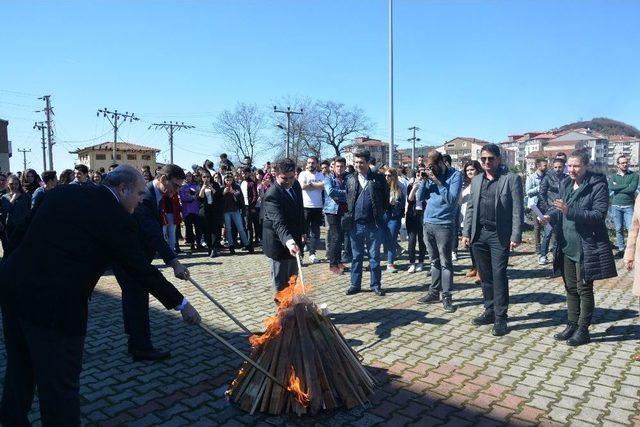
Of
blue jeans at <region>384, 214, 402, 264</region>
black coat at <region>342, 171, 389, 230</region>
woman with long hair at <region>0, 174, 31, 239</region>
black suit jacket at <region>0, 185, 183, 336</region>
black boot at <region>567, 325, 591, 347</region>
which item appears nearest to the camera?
black suit jacket at <region>0, 185, 183, 336</region>

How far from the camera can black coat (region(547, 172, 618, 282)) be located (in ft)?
15.7

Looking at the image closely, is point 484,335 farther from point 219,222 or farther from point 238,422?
point 219,222

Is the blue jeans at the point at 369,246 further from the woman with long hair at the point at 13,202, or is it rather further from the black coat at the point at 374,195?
the woman with long hair at the point at 13,202

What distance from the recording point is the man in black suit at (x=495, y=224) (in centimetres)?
529

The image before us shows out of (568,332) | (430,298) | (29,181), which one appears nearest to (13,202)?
(29,181)

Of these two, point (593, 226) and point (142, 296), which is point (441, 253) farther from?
point (142, 296)

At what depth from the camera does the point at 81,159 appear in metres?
82.7

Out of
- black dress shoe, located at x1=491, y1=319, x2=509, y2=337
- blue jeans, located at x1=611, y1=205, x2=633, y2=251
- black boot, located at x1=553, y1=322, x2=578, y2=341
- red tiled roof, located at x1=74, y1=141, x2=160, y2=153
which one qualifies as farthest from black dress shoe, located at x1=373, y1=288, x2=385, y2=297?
red tiled roof, located at x1=74, y1=141, x2=160, y2=153

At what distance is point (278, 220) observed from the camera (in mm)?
5188

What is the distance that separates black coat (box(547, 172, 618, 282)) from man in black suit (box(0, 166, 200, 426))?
427 centimetres

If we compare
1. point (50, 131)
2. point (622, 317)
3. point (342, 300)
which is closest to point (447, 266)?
point (342, 300)

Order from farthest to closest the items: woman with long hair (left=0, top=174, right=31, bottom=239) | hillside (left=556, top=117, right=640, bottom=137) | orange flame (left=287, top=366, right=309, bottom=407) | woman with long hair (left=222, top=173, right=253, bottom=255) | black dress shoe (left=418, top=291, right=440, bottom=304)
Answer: hillside (left=556, top=117, right=640, bottom=137)
woman with long hair (left=222, top=173, right=253, bottom=255)
woman with long hair (left=0, top=174, right=31, bottom=239)
black dress shoe (left=418, top=291, right=440, bottom=304)
orange flame (left=287, top=366, right=309, bottom=407)

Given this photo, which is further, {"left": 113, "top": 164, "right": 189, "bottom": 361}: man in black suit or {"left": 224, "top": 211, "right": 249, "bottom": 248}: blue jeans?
{"left": 224, "top": 211, "right": 249, "bottom": 248}: blue jeans

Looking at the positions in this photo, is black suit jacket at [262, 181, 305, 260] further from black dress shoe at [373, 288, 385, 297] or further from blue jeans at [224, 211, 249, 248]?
A: blue jeans at [224, 211, 249, 248]
